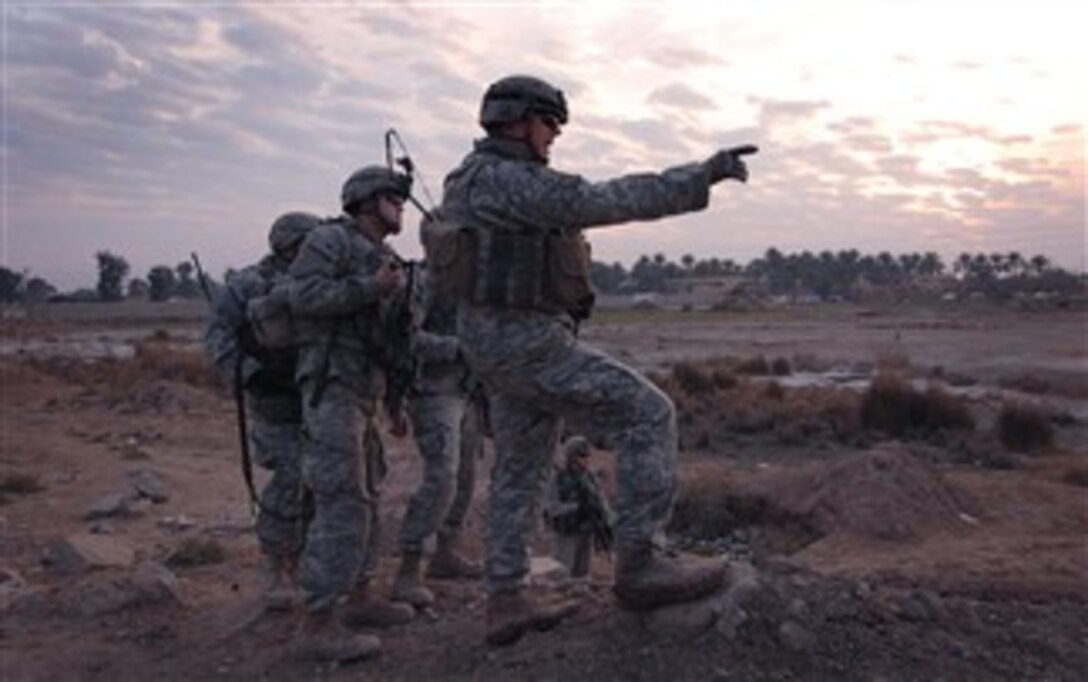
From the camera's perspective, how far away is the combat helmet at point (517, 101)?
466 cm

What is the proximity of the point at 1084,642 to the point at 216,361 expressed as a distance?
4.45 metres

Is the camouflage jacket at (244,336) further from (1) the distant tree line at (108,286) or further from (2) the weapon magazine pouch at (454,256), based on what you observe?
(1) the distant tree line at (108,286)

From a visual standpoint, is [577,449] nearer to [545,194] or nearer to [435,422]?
[435,422]

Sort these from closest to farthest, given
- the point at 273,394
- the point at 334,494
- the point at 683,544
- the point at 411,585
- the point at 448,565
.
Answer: the point at 334,494
the point at 411,585
the point at 273,394
the point at 448,565
the point at 683,544

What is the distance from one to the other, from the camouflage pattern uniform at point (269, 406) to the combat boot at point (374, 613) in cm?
72

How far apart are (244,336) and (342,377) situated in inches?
43.6

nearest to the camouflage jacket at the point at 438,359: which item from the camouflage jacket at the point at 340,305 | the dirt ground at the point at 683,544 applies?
the camouflage jacket at the point at 340,305

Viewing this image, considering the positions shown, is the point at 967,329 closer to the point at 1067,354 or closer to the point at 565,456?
the point at 1067,354

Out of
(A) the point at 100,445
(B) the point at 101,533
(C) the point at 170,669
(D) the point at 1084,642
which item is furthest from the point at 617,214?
(A) the point at 100,445

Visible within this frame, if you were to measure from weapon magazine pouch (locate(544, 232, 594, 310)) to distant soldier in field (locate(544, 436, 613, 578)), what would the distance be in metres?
2.89

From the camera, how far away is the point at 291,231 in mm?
6523

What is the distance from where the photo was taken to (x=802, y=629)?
15.6ft

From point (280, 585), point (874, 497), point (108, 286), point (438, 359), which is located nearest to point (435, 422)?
point (438, 359)

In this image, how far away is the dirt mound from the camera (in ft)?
33.3
